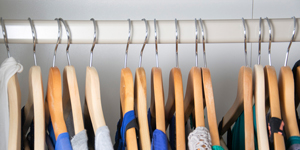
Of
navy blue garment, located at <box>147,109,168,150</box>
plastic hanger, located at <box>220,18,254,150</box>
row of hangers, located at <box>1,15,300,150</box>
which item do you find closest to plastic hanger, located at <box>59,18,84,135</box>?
row of hangers, located at <box>1,15,300,150</box>

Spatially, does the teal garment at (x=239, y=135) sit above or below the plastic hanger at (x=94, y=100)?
below

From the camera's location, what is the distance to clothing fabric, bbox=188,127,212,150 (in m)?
0.50

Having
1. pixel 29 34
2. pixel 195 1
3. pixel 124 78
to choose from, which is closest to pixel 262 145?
pixel 124 78

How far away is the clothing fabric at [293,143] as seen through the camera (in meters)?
0.53

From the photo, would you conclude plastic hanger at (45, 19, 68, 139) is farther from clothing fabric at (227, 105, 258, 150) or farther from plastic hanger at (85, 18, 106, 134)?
clothing fabric at (227, 105, 258, 150)

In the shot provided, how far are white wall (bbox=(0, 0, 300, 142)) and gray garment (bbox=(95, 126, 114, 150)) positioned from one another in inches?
17.7

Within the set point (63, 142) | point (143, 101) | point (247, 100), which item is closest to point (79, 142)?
point (63, 142)

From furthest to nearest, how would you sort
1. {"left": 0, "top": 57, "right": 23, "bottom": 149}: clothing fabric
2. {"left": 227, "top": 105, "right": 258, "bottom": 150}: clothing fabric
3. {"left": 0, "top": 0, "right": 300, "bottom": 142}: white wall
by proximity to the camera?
{"left": 0, "top": 0, "right": 300, "bottom": 142}: white wall → {"left": 227, "top": 105, "right": 258, "bottom": 150}: clothing fabric → {"left": 0, "top": 57, "right": 23, "bottom": 149}: clothing fabric

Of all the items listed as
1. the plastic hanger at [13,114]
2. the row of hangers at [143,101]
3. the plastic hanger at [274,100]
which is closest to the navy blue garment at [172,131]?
the row of hangers at [143,101]

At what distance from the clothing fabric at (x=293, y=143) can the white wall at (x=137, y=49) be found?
453mm

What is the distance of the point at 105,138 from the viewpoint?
1.63 ft

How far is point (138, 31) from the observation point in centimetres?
57

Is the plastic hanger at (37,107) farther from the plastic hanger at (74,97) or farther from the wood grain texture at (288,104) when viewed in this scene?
the wood grain texture at (288,104)

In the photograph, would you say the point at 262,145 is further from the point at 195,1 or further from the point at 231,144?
the point at 195,1
